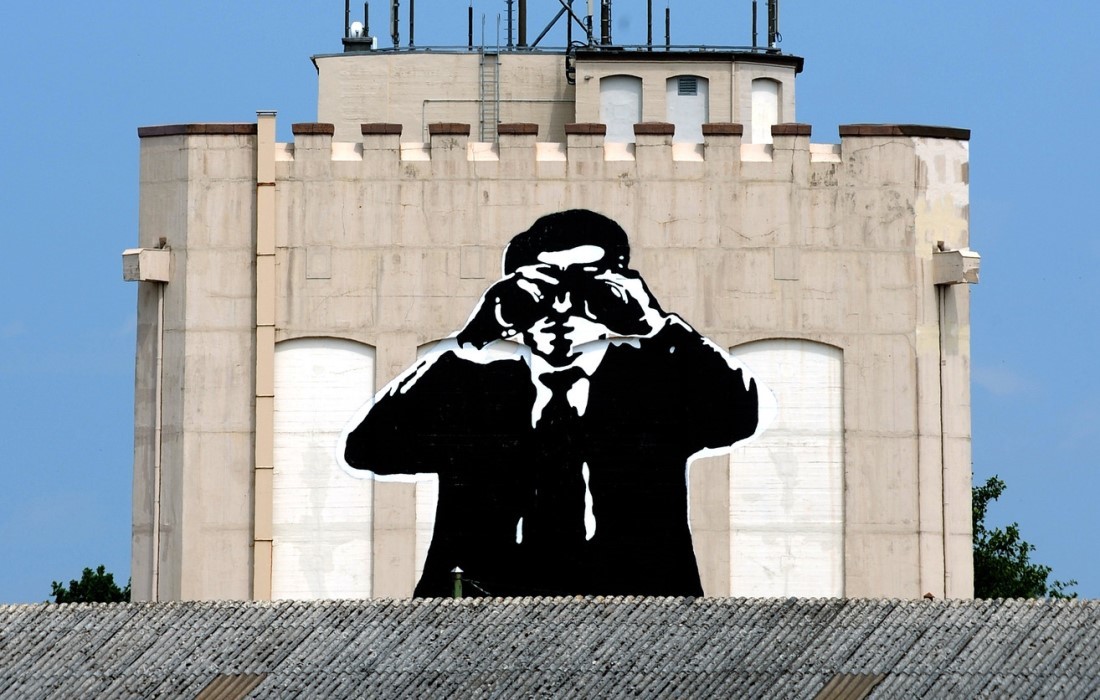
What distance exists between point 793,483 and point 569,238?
5896 mm

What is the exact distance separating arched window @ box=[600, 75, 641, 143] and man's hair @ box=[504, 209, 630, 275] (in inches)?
316

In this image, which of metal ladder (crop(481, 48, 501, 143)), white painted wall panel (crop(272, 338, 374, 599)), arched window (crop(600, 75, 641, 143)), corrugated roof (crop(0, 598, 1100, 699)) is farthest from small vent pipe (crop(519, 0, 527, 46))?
corrugated roof (crop(0, 598, 1100, 699))

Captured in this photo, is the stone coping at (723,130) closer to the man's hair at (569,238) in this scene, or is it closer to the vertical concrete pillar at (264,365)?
the man's hair at (569,238)

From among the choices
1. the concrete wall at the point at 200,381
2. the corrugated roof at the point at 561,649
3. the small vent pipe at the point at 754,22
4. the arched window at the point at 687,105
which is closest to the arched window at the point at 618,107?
the arched window at the point at 687,105

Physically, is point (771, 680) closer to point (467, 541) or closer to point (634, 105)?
point (467, 541)

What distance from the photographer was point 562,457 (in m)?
56.8

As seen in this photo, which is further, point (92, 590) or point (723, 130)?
point (92, 590)

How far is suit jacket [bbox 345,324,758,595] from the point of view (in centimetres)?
5656

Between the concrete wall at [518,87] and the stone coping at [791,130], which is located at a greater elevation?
the concrete wall at [518,87]

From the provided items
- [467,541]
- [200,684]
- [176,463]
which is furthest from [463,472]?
[200,684]

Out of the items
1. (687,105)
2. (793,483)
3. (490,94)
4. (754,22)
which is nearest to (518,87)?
(490,94)

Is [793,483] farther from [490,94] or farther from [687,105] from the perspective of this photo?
[490,94]

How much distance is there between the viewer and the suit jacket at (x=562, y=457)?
186ft

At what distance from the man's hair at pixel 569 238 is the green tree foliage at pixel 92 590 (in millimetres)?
39096
